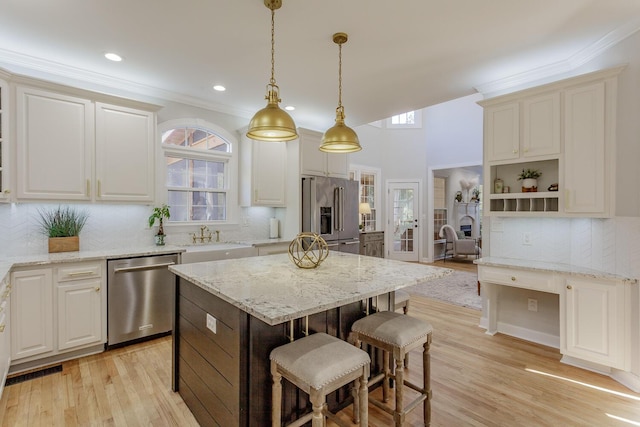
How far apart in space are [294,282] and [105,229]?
2.73m

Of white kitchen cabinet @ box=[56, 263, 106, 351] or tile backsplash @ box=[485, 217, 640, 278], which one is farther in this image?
white kitchen cabinet @ box=[56, 263, 106, 351]

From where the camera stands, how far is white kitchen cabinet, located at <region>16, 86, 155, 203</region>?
9.00 ft

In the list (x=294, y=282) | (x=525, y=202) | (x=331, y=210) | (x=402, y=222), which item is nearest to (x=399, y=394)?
(x=294, y=282)

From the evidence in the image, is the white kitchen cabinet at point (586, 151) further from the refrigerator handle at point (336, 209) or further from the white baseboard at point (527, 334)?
the refrigerator handle at point (336, 209)

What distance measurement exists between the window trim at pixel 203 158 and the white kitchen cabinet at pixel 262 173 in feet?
0.37

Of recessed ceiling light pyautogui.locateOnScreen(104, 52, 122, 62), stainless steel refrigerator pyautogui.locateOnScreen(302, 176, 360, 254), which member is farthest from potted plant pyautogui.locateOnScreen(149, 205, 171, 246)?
stainless steel refrigerator pyautogui.locateOnScreen(302, 176, 360, 254)

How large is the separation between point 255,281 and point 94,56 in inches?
110

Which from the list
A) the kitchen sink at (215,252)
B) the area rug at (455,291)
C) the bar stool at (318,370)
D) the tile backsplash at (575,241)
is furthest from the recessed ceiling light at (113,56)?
the area rug at (455,291)

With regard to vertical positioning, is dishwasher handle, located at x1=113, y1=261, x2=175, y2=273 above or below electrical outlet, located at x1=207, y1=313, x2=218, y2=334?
above

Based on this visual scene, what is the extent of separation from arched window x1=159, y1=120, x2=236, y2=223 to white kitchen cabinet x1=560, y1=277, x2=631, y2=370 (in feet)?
13.1

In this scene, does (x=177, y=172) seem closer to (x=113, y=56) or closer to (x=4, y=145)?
(x=113, y=56)

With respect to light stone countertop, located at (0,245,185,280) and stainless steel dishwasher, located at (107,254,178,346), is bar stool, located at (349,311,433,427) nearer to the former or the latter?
stainless steel dishwasher, located at (107,254,178,346)

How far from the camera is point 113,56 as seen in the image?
291 centimetres

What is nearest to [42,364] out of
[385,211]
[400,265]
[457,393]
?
[400,265]
